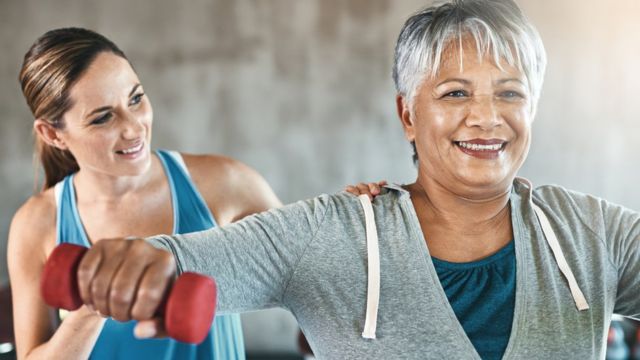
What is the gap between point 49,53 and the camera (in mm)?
1883

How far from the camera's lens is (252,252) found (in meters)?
1.26

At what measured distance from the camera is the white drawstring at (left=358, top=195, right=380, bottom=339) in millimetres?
1252

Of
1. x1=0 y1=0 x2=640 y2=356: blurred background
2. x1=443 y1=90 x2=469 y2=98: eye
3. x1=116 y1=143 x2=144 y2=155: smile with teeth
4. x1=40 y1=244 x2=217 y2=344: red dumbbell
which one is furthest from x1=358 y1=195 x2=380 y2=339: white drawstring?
x1=0 y1=0 x2=640 y2=356: blurred background

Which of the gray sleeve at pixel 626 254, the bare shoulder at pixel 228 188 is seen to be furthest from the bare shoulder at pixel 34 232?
the gray sleeve at pixel 626 254

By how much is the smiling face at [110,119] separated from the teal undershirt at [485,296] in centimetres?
95

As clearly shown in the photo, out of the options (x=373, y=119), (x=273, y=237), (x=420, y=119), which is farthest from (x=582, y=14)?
(x=273, y=237)

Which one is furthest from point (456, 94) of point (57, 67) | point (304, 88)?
point (304, 88)

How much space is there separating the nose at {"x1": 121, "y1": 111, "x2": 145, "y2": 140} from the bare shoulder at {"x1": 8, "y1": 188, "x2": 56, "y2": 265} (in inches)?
13.8

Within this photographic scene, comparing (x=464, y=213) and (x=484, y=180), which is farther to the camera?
(x=464, y=213)

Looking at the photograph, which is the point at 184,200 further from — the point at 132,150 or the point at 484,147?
the point at 484,147

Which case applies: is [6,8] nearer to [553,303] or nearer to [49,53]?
[49,53]

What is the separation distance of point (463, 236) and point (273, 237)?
401 mm

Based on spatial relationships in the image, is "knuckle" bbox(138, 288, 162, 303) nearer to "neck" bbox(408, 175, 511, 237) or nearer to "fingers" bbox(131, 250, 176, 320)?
"fingers" bbox(131, 250, 176, 320)

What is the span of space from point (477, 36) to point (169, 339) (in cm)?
108
